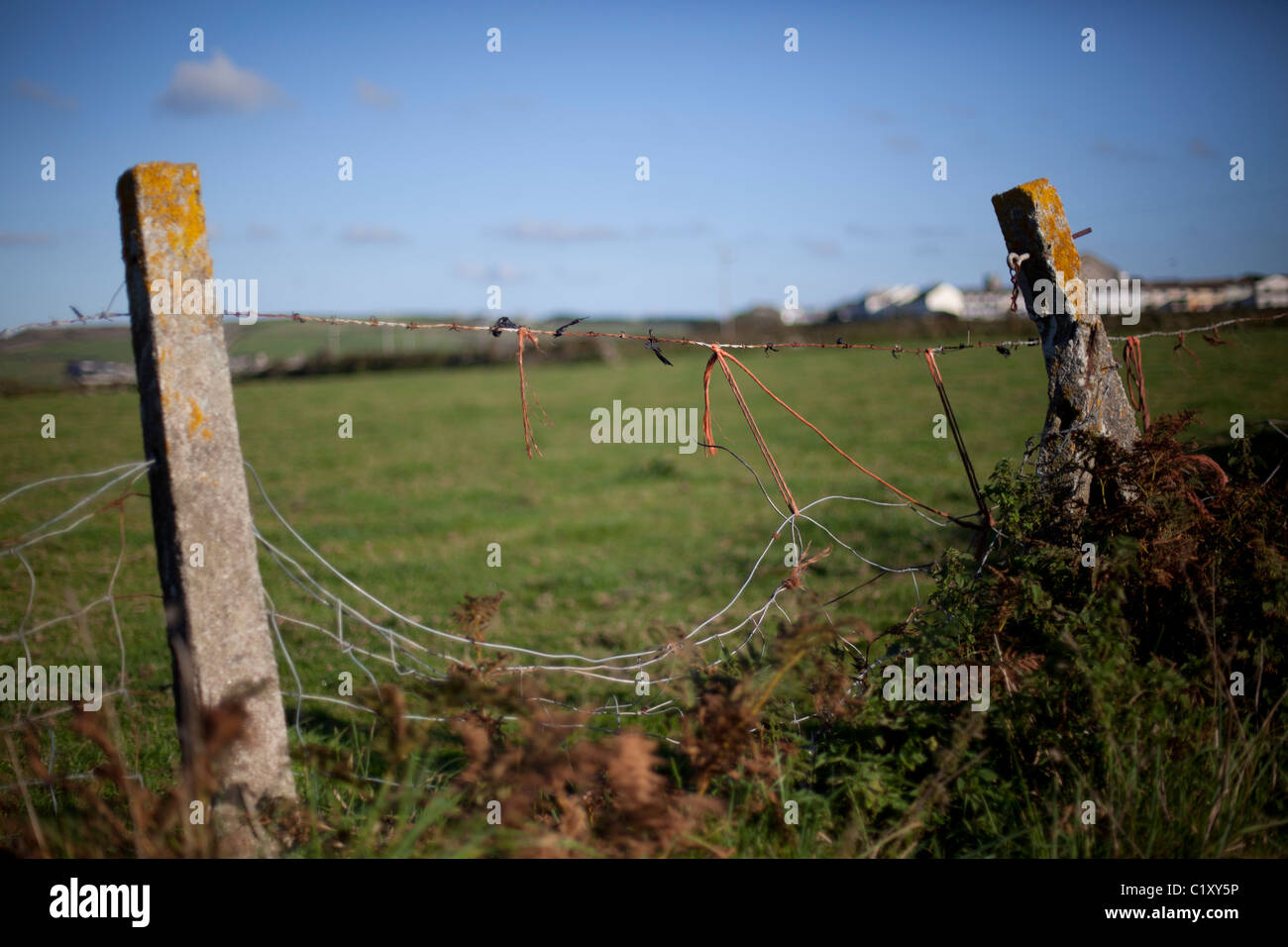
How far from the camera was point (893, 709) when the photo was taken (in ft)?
9.84

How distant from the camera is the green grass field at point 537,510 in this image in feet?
20.8

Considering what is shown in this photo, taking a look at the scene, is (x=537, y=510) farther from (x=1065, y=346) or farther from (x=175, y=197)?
(x=175, y=197)

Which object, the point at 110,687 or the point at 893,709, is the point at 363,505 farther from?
the point at 893,709

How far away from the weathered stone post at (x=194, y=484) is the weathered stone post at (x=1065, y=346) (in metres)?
3.44

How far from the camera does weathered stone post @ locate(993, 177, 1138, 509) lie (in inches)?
143

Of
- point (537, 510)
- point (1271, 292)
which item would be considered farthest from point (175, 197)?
point (537, 510)

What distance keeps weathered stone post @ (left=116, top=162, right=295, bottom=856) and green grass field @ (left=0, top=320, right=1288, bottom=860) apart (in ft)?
0.87
